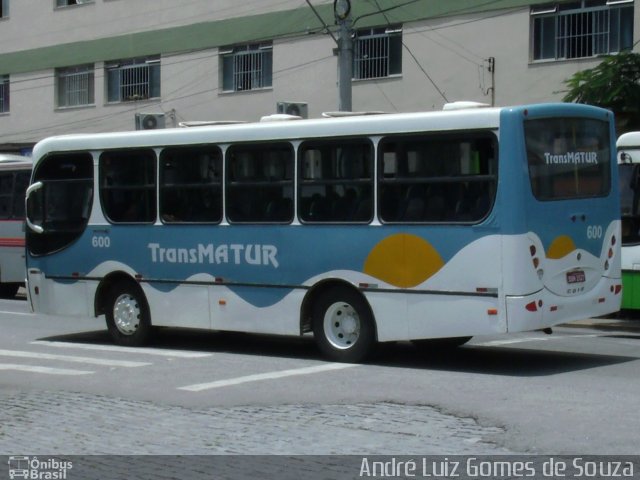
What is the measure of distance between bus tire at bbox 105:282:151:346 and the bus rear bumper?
17.8 feet

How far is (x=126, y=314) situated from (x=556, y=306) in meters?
6.00

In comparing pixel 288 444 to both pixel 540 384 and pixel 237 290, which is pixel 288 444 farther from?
pixel 237 290

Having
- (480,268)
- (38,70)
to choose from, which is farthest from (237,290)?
(38,70)

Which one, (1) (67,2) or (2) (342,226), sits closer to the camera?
(2) (342,226)

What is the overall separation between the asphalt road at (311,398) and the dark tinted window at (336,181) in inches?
69.6

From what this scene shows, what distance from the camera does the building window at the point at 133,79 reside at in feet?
111

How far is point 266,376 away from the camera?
12.6 m

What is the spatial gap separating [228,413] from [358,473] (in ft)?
8.63

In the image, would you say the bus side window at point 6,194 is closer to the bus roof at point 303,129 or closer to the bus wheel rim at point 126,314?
the bus roof at point 303,129

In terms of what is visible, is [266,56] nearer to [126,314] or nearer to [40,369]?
[126,314]

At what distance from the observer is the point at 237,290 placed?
565 inches

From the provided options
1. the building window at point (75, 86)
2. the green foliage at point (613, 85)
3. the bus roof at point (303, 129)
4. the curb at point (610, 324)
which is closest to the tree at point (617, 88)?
the green foliage at point (613, 85)

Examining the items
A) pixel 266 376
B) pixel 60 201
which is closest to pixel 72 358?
pixel 60 201

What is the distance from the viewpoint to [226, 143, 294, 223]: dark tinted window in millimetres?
13867
